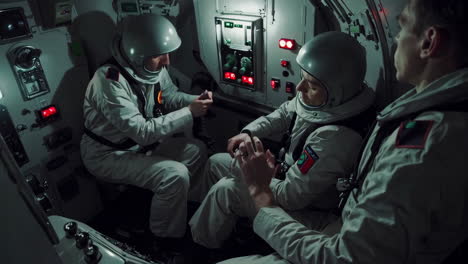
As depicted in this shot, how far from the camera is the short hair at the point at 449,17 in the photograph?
3.54 ft

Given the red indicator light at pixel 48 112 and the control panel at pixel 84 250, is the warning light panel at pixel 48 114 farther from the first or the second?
the control panel at pixel 84 250

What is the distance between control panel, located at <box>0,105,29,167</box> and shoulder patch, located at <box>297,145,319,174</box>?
2.29 meters

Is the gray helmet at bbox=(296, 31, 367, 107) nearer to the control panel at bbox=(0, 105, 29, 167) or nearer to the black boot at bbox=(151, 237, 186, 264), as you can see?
the black boot at bbox=(151, 237, 186, 264)

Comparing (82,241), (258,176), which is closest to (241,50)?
(258,176)

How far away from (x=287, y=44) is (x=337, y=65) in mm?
946

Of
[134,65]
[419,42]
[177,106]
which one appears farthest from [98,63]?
[419,42]

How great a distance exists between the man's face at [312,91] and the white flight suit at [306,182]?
6 centimetres

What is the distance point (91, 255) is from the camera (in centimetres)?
148

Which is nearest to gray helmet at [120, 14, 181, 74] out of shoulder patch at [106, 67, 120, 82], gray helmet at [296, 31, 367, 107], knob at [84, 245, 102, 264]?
shoulder patch at [106, 67, 120, 82]

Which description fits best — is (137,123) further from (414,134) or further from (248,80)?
(414,134)

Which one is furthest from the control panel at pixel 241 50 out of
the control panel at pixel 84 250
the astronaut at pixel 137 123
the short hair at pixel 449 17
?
the control panel at pixel 84 250

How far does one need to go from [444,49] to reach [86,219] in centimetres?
336

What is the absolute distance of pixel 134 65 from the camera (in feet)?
8.96

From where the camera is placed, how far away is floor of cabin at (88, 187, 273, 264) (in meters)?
2.48
